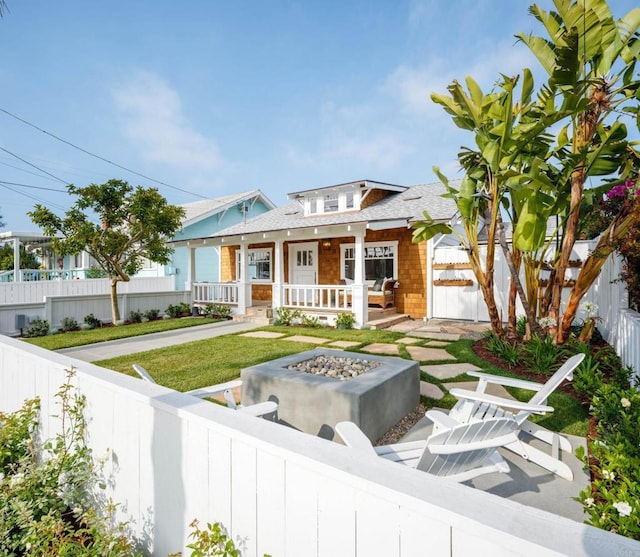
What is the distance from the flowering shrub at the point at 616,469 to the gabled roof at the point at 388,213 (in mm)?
7469

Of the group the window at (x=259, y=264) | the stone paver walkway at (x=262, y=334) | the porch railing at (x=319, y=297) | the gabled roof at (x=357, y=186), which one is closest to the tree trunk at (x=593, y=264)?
the porch railing at (x=319, y=297)

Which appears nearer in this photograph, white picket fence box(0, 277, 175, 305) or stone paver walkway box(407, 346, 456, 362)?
stone paver walkway box(407, 346, 456, 362)

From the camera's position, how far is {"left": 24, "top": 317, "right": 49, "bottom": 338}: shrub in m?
10.4

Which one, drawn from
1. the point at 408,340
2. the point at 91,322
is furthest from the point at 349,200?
the point at 91,322

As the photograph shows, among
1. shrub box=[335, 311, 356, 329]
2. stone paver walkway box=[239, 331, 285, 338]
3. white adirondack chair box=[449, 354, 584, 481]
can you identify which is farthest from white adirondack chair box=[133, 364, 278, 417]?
shrub box=[335, 311, 356, 329]

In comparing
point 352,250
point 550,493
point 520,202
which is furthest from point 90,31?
point 550,493

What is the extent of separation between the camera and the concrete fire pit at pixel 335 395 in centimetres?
343

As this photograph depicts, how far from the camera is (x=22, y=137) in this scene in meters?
16.3

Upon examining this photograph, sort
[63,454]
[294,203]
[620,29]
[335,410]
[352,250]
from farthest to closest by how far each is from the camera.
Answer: [294,203], [352,250], [620,29], [335,410], [63,454]

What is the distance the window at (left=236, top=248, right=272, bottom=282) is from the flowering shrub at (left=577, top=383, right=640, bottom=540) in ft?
44.4

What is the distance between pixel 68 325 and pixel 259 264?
24.5 feet

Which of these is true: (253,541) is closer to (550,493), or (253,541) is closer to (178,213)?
(550,493)

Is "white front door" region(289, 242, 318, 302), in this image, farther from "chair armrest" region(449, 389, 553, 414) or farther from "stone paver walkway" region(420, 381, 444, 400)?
"chair armrest" region(449, 389, 553, 414)

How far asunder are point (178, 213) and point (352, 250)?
6.21 m
